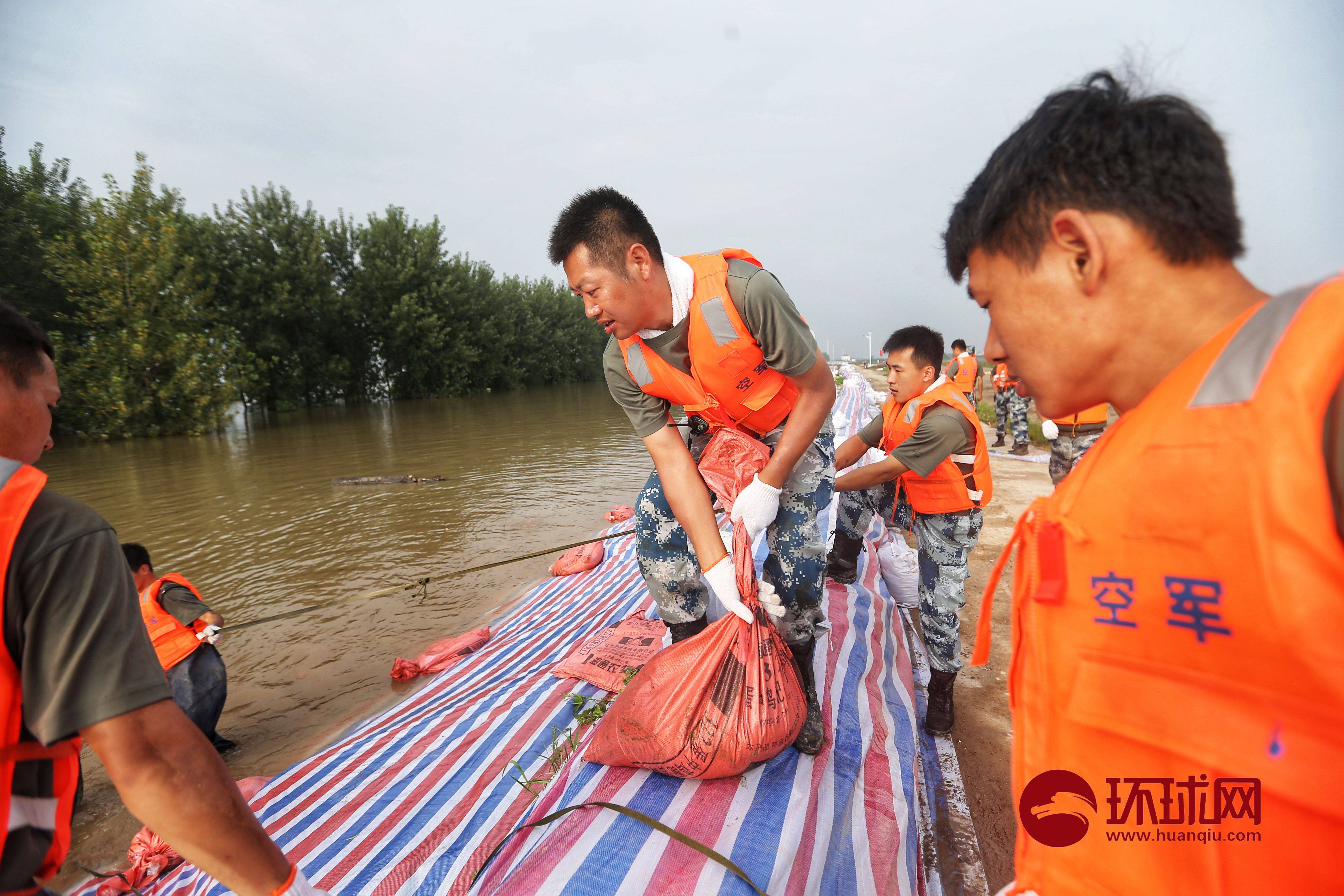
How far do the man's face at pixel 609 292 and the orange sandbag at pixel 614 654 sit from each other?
1.74 m

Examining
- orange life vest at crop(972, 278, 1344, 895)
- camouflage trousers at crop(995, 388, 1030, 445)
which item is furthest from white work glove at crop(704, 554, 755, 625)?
camouflage trousers at crop(995, 388, 1030, 445)

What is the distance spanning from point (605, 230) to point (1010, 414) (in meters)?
11.9

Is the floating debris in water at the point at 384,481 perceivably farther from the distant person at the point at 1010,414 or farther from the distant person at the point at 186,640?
the distant person at the point at 1010,414

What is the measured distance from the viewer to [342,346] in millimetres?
29641

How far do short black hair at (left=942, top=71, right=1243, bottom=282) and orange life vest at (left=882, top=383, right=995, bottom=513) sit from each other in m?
2.25

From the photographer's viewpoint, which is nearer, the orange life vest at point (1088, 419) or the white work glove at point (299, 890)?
the white work glove at point (299, 890)

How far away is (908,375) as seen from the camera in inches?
132

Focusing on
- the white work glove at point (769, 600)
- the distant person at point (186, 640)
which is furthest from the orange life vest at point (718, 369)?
the distant person at point (186, 640)

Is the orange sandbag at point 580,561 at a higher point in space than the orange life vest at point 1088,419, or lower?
lower

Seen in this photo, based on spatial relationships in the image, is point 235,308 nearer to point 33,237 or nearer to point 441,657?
point 33,237

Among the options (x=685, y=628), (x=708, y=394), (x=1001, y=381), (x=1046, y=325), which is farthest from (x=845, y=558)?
(x=1001, y=381)

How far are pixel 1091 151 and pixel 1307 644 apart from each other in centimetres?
68

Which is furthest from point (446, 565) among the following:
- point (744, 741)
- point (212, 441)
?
point (212, 441)

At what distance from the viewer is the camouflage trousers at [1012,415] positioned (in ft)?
31.6
